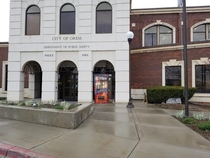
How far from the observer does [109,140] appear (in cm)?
508

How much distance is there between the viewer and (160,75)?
1497cm

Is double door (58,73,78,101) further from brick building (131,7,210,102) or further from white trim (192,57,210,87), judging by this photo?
white trim (192,57,210,87)

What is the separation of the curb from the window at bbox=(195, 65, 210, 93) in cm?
1376

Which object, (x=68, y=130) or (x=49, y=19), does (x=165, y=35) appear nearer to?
(x=49, y=19)

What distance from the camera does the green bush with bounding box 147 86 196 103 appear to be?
41.5 feet

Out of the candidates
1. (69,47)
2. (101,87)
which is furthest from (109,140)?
(69,47)

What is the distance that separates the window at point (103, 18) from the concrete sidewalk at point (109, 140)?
9.52 metres

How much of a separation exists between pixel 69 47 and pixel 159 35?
38.8 feet

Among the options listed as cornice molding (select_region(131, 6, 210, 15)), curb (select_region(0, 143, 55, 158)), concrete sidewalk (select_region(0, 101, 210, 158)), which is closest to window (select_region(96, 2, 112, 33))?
cornice molding (select_region(131, 6, 210, 15))

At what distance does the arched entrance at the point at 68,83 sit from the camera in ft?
52.4

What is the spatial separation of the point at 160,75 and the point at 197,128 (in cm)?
891

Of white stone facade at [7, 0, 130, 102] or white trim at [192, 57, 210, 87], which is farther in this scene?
white stone facade at [7, 0, 130, 102]

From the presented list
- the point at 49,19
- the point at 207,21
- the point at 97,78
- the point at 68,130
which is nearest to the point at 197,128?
the point at 68,130

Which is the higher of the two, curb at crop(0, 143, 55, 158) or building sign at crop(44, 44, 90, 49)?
building sign at crop(44, 44, 90, 49)
